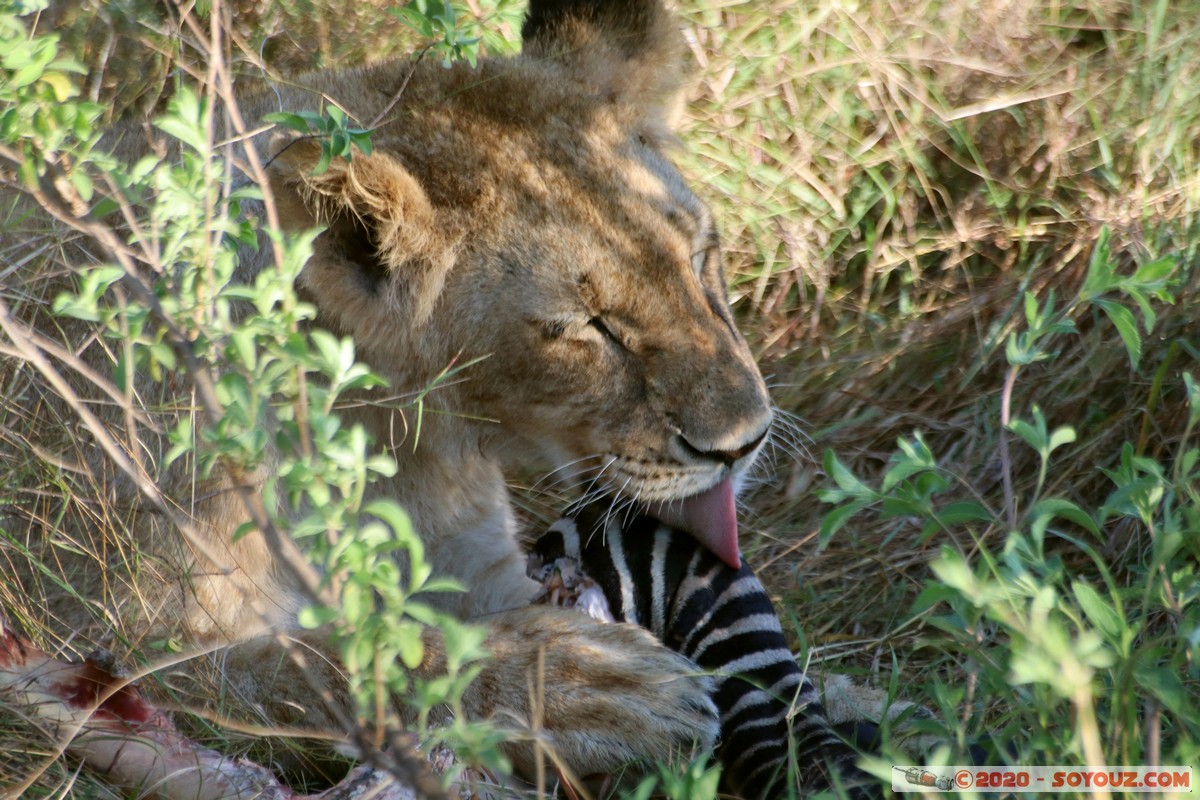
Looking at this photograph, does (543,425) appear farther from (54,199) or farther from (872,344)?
(872,344)

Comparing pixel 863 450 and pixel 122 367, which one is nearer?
pixel 122 367

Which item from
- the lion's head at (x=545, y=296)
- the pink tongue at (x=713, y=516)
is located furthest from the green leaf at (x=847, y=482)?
the pink tongue at (x=713, y=516)

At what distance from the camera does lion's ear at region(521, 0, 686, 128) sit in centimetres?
328

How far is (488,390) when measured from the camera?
2902 mm

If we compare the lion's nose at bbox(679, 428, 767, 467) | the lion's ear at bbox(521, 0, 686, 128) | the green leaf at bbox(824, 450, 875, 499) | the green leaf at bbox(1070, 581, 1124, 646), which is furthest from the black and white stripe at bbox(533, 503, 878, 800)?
the lion's ear at bbox(521, 0, 686, 128)

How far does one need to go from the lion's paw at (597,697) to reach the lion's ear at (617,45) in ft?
4.47

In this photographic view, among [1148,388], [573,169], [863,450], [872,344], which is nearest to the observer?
[573,169]

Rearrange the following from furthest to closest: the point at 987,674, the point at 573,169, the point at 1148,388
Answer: the point at 1148,388 → the point at 573,169 → the point at 987,674

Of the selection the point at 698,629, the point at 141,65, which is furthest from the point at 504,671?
the point at 141,65

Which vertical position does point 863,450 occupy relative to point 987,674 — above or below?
below

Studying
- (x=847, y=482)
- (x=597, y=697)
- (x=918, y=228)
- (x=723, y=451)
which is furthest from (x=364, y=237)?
(x=918, y=228)

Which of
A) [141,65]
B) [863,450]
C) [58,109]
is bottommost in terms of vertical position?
[863,450]

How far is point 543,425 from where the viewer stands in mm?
2924

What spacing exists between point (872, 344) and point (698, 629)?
1.61 metres
